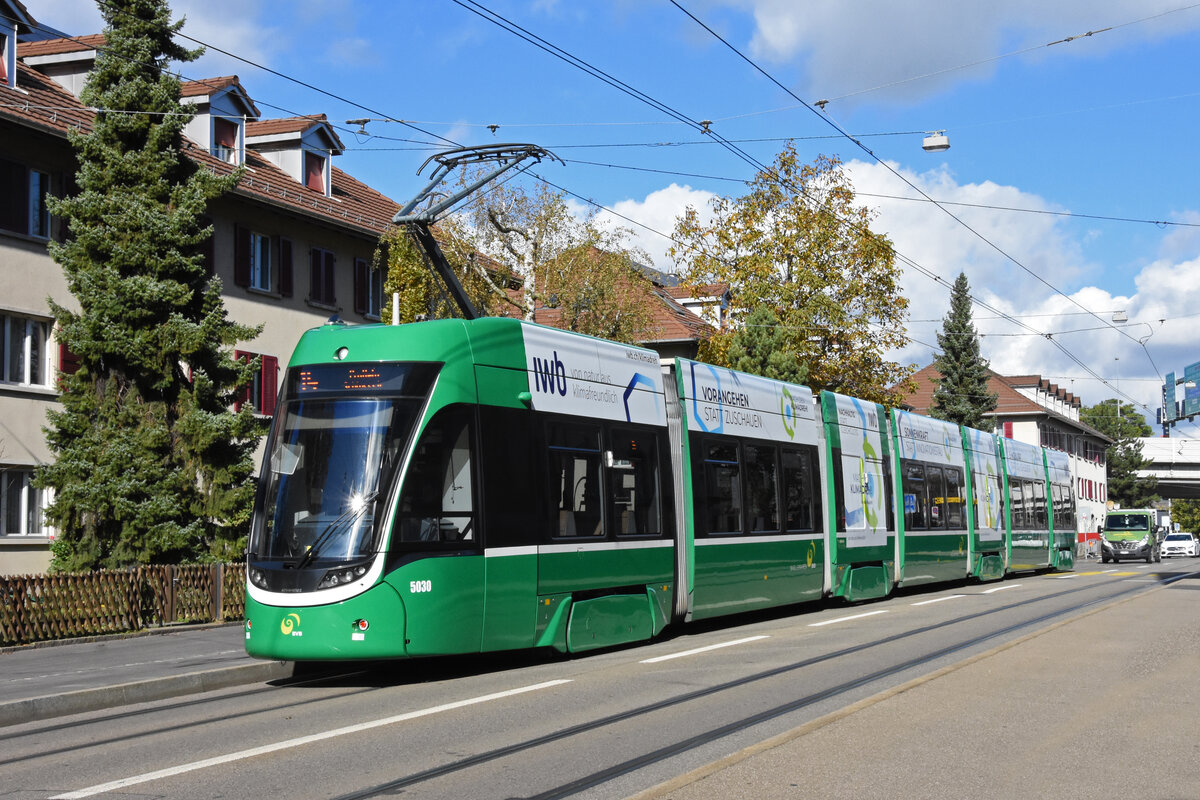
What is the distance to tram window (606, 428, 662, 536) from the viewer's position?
47.4 feet

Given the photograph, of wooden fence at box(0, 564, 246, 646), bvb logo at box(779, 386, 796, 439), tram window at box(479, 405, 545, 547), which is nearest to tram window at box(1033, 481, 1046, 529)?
bvb logo at box(779, 386, 796, 439)

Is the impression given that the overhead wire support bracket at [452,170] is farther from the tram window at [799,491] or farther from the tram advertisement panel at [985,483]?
the tram advertisement panel at [985,483]

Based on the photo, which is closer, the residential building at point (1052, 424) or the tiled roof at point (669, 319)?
the tiled roof at point (669, 319)

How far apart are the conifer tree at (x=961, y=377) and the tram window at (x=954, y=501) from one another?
162 feet

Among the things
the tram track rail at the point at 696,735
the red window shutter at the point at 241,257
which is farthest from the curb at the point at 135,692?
the red window shutter at the point at 241,257

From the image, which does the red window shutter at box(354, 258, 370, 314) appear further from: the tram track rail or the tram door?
the tram door

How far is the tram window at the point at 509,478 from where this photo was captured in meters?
12.4

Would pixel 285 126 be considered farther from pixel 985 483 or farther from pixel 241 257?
pixel 985 483

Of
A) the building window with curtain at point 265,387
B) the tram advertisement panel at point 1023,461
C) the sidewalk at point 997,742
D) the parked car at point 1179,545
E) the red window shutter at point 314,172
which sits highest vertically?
the red window shutter at point 314,172

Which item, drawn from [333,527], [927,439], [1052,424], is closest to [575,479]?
[333,527]

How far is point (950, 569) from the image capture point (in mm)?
26766

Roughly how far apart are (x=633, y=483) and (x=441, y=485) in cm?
344

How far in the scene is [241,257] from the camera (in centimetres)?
3014

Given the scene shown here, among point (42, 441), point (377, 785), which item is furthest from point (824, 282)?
point (377, 785)
